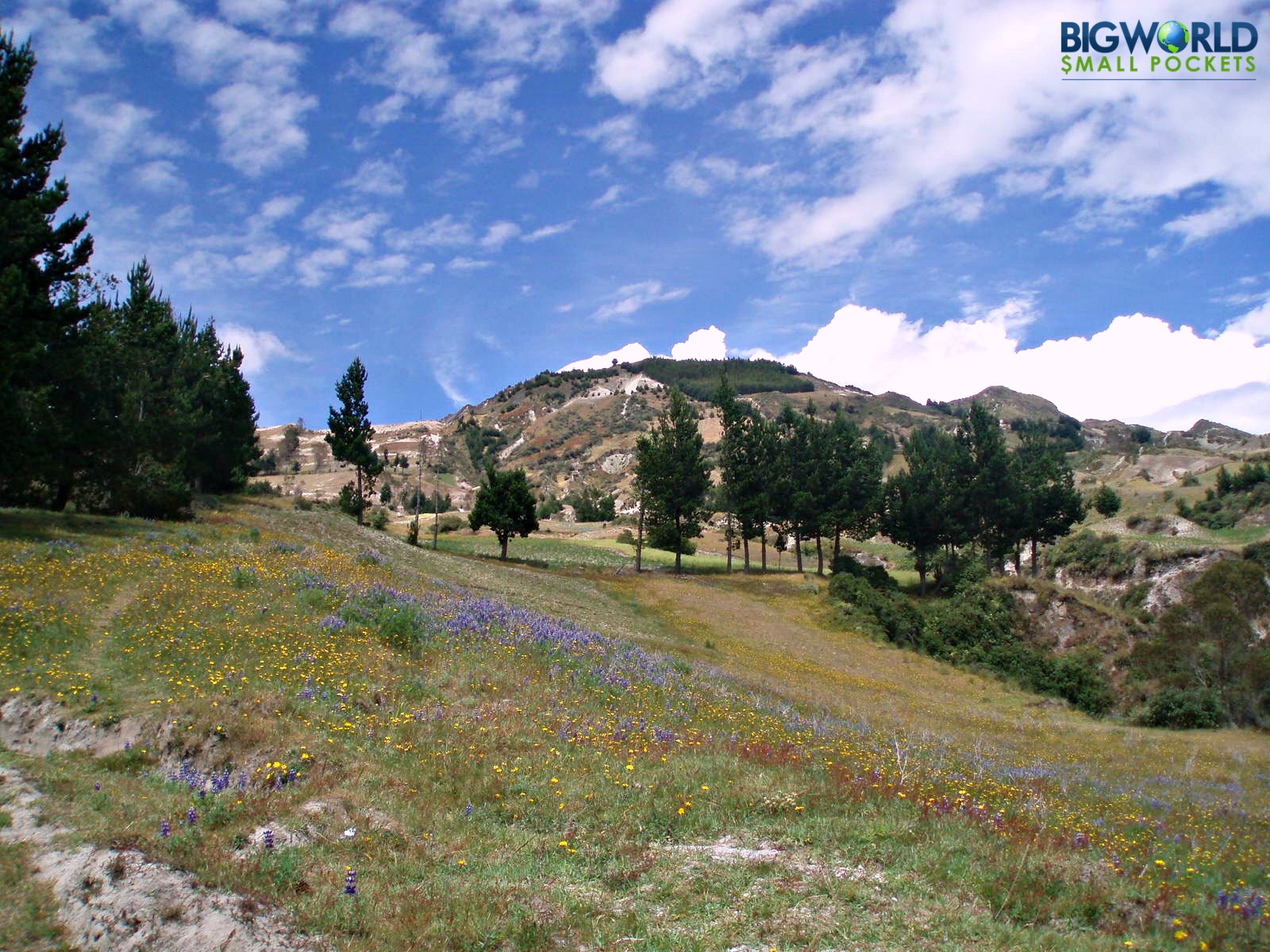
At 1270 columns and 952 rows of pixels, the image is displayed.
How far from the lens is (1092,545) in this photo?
67.4 m

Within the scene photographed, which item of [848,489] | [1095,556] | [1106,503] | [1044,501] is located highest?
[848,489]

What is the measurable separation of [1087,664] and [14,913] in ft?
176

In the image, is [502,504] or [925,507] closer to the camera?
[925,507]

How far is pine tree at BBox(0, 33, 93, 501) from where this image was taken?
2375 centimetres

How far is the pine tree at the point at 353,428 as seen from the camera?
67.3 metres

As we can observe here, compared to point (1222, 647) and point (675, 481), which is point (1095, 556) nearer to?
point (1222, 647)

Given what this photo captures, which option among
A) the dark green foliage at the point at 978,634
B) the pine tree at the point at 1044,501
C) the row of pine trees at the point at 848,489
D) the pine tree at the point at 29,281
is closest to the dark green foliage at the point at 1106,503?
the row of pine trees at the point at 848,489

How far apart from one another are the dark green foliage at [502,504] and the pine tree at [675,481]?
1279 centimetres

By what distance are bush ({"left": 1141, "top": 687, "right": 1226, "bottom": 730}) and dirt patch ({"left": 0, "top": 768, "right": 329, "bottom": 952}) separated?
42.8 metres

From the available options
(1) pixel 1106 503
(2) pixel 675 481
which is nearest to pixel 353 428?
(2) pixel 675 481

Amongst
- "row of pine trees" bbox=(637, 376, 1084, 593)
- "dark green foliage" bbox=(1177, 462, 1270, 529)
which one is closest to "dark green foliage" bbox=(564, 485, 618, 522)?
"row of pine trees" bbox=(637, 376, 1084, 593)

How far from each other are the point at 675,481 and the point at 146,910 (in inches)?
2398

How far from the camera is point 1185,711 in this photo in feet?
118

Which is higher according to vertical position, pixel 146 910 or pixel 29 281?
pixel 29 281
